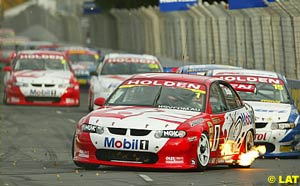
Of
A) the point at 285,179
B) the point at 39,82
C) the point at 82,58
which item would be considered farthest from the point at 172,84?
the point at 82,58

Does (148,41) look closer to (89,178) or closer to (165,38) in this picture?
(165,38)

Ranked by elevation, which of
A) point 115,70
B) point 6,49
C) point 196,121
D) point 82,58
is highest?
point 196,121

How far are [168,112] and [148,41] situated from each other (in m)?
38.6

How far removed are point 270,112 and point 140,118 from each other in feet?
14.2

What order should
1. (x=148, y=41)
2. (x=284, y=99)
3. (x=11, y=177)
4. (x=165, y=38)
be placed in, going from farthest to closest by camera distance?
(x=148, y=41) < (x=165, y=38) < (x=284, y=99) < (x=11, y=177)

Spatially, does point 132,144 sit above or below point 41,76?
above

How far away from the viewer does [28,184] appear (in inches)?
504

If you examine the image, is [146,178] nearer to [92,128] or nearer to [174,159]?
[174,159]

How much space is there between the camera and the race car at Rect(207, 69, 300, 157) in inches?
712

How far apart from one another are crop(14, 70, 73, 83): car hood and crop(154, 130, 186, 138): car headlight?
14751 millimetres

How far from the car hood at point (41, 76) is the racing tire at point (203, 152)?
1439 cm

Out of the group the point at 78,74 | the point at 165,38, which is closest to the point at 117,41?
the point at 165,38

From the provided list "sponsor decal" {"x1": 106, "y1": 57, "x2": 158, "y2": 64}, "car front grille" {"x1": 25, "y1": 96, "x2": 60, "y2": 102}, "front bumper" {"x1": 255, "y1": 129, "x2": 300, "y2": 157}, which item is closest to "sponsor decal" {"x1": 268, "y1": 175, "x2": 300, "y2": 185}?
"front bumper" {"x1": 255, "y1": 129, "x2": 300, "y2": 157}

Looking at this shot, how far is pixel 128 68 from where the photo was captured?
27.3 meters
